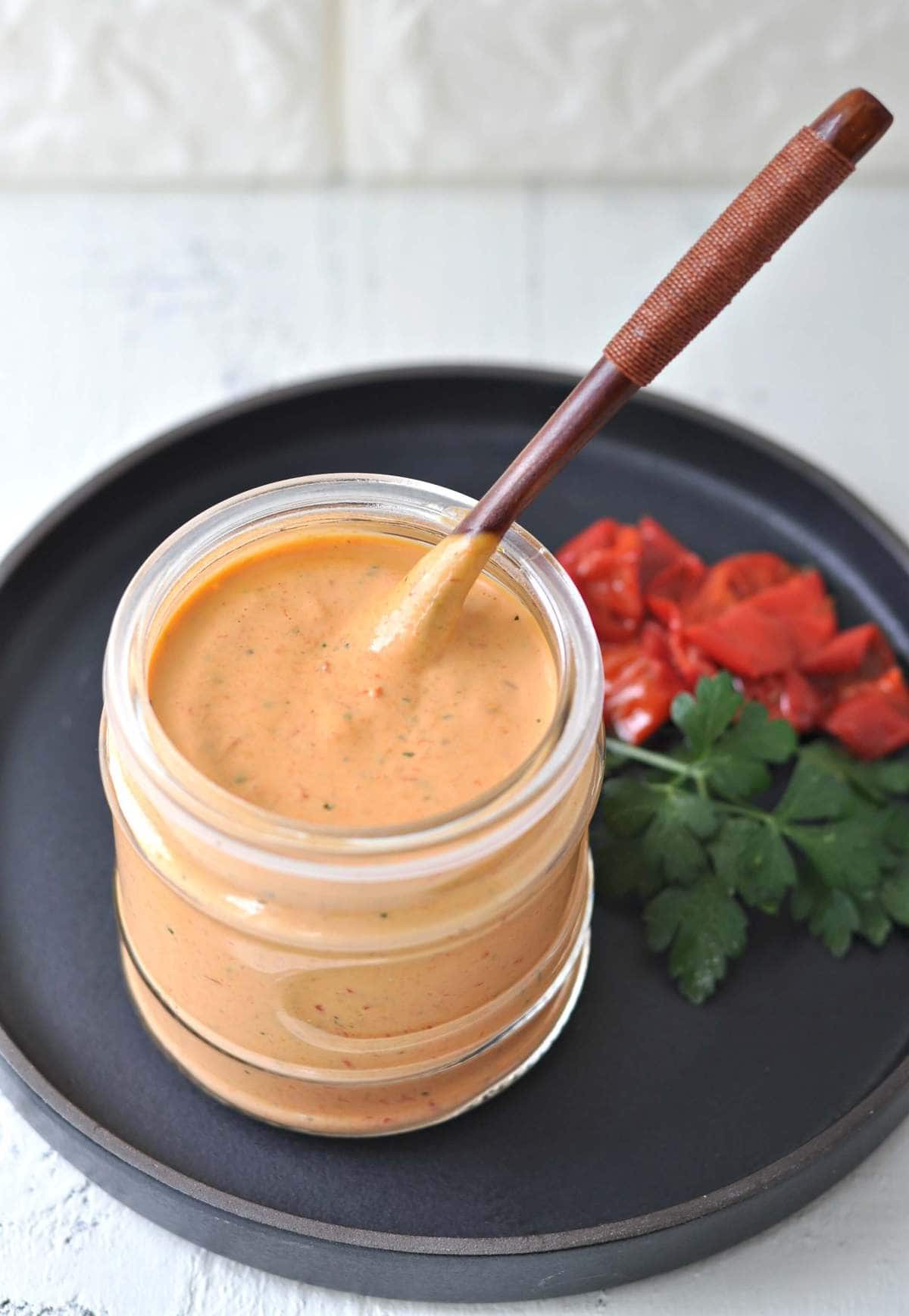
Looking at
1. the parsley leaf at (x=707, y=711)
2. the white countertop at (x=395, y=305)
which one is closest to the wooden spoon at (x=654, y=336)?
the parsley leaf at (x=707, y=711)

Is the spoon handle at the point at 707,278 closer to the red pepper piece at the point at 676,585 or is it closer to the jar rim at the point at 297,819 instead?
the jar rim at the point at 297,819

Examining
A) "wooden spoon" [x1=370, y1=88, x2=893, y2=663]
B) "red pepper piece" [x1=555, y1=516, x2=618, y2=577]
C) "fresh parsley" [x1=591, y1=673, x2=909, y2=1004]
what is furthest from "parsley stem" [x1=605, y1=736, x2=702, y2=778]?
"wooden spoon" [x1=370, y1=88, x2=893, y2=663]

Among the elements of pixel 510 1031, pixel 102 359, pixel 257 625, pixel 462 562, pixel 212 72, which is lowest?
pixel 102 359

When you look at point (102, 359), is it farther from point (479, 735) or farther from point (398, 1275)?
point (398, 1275)

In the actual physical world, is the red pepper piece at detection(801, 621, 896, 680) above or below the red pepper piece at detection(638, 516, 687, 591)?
above

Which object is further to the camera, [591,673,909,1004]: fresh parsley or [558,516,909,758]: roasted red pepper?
[558,516,909,758]: roasted red pepper

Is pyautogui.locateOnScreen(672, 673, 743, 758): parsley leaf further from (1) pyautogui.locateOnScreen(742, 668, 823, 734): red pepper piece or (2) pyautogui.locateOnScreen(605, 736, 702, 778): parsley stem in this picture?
(1) pyautogui.locateOnScreen(742, 668, 823, 734): red pepper piece

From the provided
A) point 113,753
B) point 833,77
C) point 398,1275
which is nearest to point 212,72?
point 833,77
